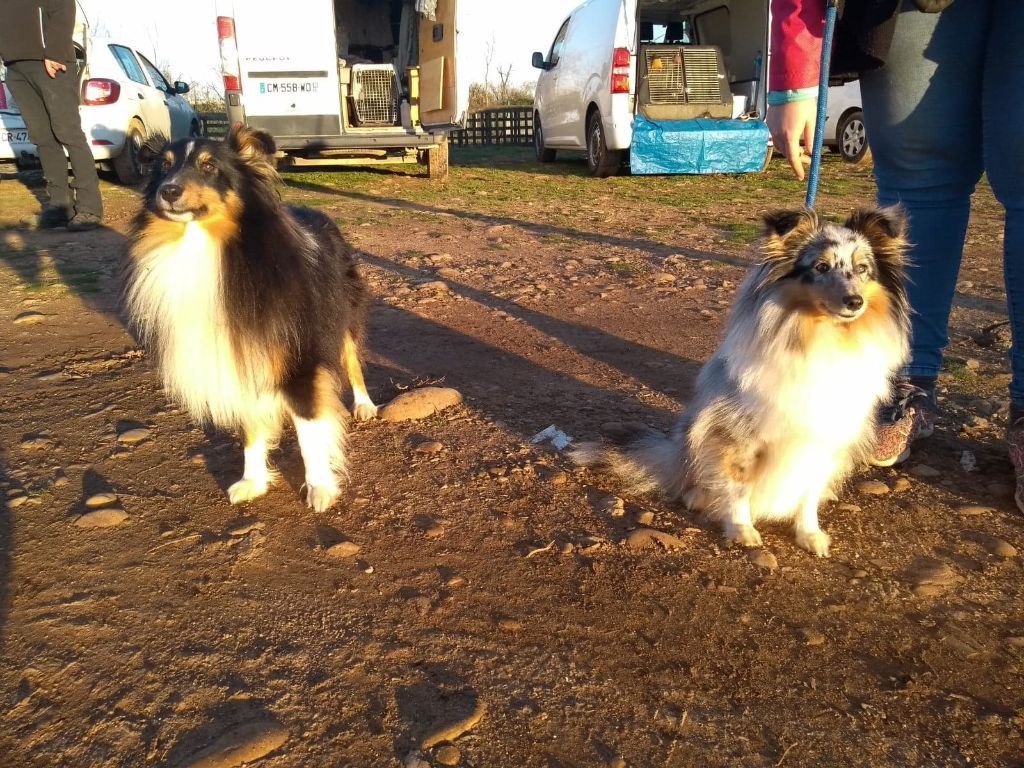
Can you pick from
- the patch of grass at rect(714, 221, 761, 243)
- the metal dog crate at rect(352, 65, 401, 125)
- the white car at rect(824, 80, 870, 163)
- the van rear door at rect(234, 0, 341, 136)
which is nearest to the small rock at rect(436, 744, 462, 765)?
the patch of grass at rect(714, 221, 761, 243)

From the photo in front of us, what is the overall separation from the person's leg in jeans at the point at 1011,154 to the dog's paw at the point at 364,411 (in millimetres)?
2888

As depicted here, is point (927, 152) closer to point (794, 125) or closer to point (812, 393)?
point (794, 125)

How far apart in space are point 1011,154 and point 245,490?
10.7 feet

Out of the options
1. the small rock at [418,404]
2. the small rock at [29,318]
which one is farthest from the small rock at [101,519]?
the small rock at [29,318]

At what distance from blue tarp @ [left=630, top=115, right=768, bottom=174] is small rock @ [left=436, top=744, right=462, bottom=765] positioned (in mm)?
10035

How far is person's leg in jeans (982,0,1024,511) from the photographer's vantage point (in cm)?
261

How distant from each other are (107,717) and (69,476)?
1521 mm

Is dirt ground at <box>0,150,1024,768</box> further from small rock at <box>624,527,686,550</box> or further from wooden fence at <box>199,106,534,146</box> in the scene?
wooden fence at <box>199,106,534,146</box>

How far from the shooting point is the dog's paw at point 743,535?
8.86 ft

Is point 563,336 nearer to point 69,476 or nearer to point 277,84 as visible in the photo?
point 69,476

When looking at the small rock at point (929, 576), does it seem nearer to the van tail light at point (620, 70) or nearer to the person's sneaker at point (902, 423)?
the person's sneaker at point (902, 423)

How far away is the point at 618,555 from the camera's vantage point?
2598 millimetres

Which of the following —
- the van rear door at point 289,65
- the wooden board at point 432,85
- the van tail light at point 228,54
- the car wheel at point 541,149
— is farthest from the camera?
the car wheel at point 541,149

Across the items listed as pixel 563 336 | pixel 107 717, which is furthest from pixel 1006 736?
pixel 563 336
